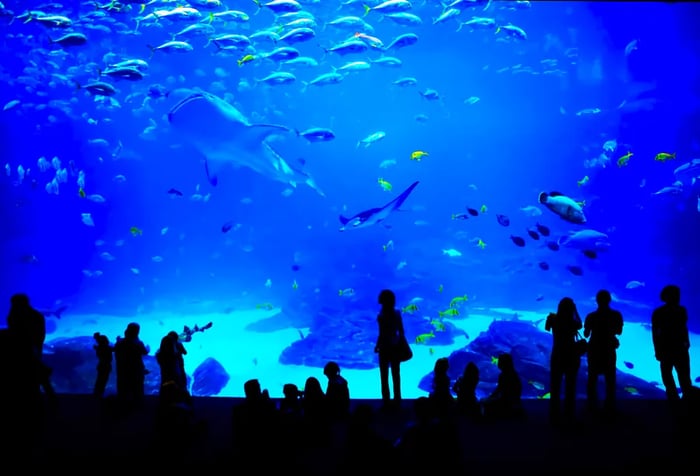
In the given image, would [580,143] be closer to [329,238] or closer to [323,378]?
[329,238]

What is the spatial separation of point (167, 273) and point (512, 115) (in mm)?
38273

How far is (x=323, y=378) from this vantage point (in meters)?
11.2

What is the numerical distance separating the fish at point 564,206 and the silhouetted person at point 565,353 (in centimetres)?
255

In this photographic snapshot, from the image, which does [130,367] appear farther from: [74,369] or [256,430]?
[74,369]

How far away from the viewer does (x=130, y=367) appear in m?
3.88

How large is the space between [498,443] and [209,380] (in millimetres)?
9736

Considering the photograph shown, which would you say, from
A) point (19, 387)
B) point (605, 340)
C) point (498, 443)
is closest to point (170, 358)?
point (19, 387)

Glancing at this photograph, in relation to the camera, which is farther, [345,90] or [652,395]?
[345,90]

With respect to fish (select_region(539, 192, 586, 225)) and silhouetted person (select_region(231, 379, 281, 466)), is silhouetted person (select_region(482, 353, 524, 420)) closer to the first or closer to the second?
silhouetted person (select_region(231, 379, 281, 466))

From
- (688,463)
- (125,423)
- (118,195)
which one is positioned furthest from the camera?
(118,195)

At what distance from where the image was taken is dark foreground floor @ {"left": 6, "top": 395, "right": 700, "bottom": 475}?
2674mm

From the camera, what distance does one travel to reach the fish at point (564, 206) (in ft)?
17.9

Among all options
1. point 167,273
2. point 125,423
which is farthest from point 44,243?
point 125,423

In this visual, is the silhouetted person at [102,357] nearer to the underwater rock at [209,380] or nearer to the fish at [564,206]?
the fish at [564,206]
